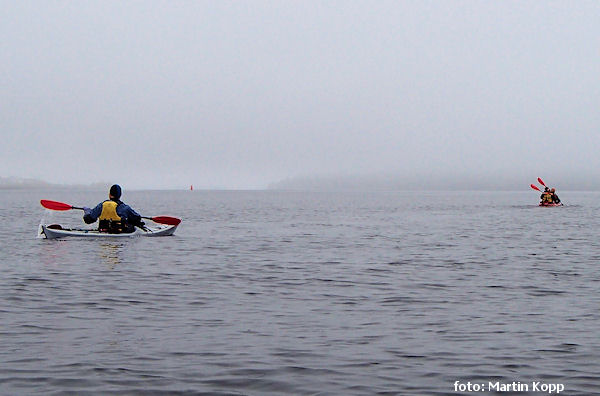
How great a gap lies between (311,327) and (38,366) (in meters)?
4.84

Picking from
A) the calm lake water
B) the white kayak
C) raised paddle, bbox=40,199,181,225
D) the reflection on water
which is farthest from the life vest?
the calm lake water

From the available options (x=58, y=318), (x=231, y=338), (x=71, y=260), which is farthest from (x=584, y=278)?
(x=71, y=260)

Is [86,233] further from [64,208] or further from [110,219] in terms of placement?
[64,208]

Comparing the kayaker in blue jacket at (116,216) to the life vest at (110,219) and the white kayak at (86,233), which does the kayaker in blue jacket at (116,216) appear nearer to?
the life vest at (110,219)

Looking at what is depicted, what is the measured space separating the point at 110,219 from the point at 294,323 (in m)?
19.2

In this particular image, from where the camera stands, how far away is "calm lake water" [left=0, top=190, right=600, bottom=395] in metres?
9.39

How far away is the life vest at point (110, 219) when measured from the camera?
30000mm

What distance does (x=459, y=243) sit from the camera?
33.2m

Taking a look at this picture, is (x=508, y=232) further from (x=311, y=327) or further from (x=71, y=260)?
(x=311, y=327)

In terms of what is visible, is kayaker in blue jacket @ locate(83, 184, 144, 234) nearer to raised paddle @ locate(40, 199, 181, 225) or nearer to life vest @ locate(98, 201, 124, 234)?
life vest @ locate(98, 201, 124, 234)

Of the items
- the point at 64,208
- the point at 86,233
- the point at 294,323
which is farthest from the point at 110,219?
the point at 294,323

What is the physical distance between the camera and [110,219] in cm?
3041

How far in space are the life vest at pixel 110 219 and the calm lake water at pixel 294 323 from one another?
13.7 feet

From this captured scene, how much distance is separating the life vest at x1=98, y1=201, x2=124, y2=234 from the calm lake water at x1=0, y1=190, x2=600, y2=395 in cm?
418
